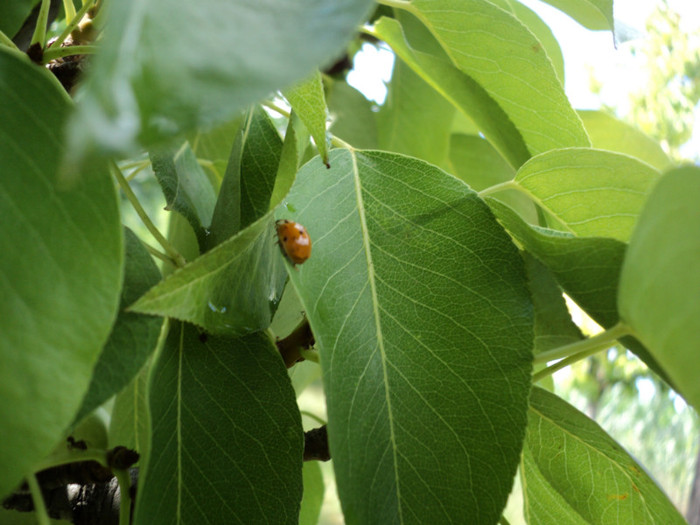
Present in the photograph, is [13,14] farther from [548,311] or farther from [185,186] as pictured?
[548,311]

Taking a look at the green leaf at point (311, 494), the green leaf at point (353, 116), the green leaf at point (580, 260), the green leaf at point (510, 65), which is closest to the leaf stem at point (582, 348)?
the green leaf at point (580, 260)

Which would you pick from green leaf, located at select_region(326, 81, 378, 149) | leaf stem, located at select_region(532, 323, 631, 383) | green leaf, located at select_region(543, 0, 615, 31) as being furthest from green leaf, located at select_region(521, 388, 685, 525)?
green leaf, located at select_region(326, 81, 378, 149)

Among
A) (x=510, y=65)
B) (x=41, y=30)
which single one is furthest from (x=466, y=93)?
(x=41, y=30)

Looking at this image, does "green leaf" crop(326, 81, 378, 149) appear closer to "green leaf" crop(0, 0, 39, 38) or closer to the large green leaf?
"green leaf" crop(0, 0, 39, 38)

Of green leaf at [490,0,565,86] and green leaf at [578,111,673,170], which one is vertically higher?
green leaf at [490,0,565,86]

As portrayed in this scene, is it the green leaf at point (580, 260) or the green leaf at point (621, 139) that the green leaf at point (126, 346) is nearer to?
the green leaf at point (580, 260)

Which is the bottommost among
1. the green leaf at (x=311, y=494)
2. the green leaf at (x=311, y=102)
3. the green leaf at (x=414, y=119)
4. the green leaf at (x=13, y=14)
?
the green leaf at (x=311, y=494)
